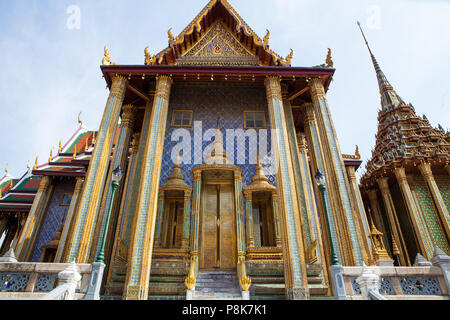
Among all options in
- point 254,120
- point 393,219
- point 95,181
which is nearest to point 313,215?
point 254,120

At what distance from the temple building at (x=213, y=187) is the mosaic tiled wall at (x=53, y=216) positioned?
0.06 metres

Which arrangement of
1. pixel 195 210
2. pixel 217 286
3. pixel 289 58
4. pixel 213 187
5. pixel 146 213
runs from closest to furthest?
pixel 146 213 < pixel 217 286 < pixel 195 210 < pixel 213 187 < pixel 289 58

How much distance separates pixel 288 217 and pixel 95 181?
555 centimetres

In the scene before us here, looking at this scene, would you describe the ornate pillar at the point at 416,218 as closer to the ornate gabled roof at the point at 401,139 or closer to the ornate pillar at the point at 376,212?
the ornate gabled roof at the point at 401,139

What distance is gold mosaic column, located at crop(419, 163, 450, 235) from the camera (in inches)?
612

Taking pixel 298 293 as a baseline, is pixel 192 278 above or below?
above

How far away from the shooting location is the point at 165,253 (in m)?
9.06

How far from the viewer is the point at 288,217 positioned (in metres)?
7.89

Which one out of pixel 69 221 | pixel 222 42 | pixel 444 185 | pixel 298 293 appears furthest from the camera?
pixel 444 185

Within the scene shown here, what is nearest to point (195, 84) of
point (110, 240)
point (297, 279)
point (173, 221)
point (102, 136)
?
point (102, 136)

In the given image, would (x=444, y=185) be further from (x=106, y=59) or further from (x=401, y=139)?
(x=106, y=59)

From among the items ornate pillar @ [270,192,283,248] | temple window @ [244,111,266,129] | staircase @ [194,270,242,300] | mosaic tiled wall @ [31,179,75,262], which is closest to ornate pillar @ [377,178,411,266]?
ornate pillar @ [270,192,283,248]

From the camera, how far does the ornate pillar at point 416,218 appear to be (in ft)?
49.0
